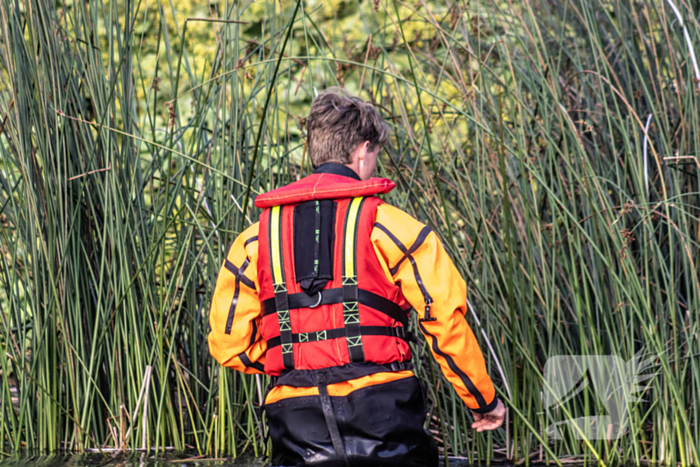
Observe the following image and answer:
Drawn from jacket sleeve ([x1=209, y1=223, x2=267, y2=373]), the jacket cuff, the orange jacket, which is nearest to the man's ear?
the orange jacket

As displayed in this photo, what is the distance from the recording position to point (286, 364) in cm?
123

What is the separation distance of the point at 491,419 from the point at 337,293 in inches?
16.6

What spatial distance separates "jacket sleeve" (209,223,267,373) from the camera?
132 cm

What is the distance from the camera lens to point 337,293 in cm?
119

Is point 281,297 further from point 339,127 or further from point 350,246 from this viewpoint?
point 339,127

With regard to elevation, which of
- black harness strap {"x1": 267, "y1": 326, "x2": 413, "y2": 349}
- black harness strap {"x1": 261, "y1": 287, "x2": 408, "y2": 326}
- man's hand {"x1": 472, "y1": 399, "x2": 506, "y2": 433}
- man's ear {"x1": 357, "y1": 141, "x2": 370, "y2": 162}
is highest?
man's ear {"x1": 357, "y1": 141, "x2": 370, "y2": 162}

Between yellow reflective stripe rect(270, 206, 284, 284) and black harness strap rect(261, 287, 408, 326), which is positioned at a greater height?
yellow reflective stripe rect(270, 206, 284, 284)

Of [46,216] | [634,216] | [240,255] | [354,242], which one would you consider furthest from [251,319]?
[634,216]

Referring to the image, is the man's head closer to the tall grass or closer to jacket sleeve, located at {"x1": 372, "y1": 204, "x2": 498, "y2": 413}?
jacket sleeve, located at {"x1": 372, "y1": 204, "x2": 498, "y2": 413}

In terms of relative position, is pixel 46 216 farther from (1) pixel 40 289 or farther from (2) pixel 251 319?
(2) pixel 251 319

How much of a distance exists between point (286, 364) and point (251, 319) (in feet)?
0.54

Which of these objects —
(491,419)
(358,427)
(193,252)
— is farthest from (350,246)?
(193,252)

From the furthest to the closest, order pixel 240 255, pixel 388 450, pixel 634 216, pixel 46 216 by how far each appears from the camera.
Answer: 1. pixel 634 216
2. pixel 46 216
3. pixel 240 255
4. pixel 388 450

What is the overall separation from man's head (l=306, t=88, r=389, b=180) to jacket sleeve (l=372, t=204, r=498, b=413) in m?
0.18
